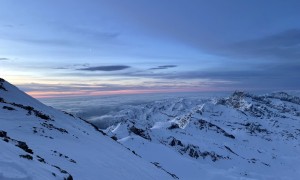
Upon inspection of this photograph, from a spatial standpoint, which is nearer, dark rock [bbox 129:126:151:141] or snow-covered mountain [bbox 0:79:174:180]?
snow-covered mountain [bbox 0:79:174:180]

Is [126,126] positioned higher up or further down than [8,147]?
further down

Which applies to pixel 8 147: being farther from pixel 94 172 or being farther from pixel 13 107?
pixel 13 107

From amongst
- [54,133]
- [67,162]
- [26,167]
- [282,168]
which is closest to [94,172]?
[67,162]

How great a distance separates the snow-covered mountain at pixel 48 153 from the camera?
17.1m

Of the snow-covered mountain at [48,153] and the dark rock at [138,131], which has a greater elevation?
the snow-covered mountain at [48,153]

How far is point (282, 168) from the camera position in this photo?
630 ft

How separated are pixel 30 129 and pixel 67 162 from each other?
34.8ft

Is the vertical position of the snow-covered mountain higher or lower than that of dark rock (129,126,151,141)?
higher

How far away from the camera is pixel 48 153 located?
26000 mm

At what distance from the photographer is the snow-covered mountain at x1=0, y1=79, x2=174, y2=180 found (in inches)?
673

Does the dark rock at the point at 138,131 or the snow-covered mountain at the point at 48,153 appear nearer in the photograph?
the snow-covered mountain at the point at 48,153

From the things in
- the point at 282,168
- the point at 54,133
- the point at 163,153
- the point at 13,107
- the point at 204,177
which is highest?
the point at 13,107

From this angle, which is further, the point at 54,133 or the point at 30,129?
the point at 54,133

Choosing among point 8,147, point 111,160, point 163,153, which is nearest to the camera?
point 8,147
